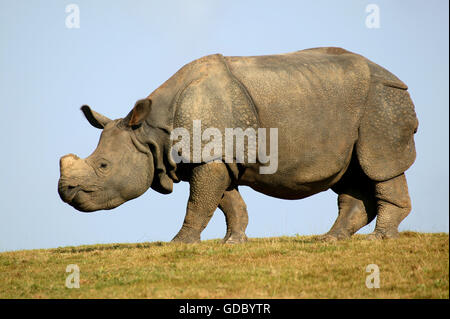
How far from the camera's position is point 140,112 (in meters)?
11.5

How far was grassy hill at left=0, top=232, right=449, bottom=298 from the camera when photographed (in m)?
8.05

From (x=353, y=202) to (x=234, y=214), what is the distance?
7.61 feet

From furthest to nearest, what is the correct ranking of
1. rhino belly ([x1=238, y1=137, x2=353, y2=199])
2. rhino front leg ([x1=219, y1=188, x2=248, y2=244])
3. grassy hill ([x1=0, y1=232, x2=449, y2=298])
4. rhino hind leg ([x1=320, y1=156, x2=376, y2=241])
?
rhino hind leg ([x1=320, y1=156, x2=376, y2=241])
rhino front leg ([x1=219, y1=188, x2=248, y2=244])
rhino belly ([x1=238, y1=137, x2=353, y2=199])
grassy hill ([x1=0, y1=232, x2=449, y2=298])

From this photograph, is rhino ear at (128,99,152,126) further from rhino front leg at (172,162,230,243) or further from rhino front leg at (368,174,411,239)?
rhino front leg at (368,174,411,239)

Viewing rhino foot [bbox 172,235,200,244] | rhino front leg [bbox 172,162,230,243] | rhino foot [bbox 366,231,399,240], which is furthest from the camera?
rhino foot [bbox 366,231,399,240]

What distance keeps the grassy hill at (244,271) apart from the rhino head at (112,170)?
0.95 m

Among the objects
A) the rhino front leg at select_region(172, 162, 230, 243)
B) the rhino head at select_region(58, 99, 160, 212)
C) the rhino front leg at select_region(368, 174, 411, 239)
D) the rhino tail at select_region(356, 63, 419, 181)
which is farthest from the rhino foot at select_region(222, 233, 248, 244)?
the rhino tail at select_region(356, 63, 419, 181)

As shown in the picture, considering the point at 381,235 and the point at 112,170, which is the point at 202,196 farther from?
the point at 381,235

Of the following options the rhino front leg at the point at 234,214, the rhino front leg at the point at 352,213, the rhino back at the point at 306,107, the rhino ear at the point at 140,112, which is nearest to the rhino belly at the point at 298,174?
the rhino back at the point at 306,107

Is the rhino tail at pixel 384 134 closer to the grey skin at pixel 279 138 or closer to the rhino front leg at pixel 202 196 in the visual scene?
the grey skin at pixel 279 138

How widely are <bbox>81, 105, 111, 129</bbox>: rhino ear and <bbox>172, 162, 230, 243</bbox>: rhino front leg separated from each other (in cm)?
196
